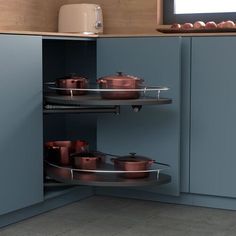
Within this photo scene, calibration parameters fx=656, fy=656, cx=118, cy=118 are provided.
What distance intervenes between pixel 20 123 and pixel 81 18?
98 cm

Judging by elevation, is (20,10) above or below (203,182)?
above

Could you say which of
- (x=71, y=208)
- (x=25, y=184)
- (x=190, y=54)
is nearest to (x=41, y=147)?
(x=25, y=184)

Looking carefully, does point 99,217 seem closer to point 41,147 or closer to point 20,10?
point 41,147

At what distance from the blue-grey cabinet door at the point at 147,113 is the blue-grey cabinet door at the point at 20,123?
1.56 ft

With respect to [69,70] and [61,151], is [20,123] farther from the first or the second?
[69,70]

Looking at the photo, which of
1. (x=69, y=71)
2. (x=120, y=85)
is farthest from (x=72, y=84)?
(x=69, y=71)

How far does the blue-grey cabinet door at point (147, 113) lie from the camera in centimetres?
298

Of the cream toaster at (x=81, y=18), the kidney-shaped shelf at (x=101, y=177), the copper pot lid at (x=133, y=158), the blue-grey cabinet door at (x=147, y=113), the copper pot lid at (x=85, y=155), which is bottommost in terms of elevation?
the kidney-shaped shelf at (x=101, y=177)

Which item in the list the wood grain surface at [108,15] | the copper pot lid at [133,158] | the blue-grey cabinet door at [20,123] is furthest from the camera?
the wood grain surface at [108,15]

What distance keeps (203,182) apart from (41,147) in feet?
2.52

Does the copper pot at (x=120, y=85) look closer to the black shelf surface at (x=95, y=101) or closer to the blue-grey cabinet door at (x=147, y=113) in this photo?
the black shelf surface at (x=95, y=101)

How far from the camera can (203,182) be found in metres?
3.01

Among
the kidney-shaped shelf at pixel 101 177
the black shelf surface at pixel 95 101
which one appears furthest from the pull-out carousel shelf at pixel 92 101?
the kidney-shaped shelf at pixel 101 177

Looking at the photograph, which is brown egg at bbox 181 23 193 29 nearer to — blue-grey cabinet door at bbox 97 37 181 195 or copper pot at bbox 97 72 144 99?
blue-grey cabinet door at bbox 97 37 181 195
